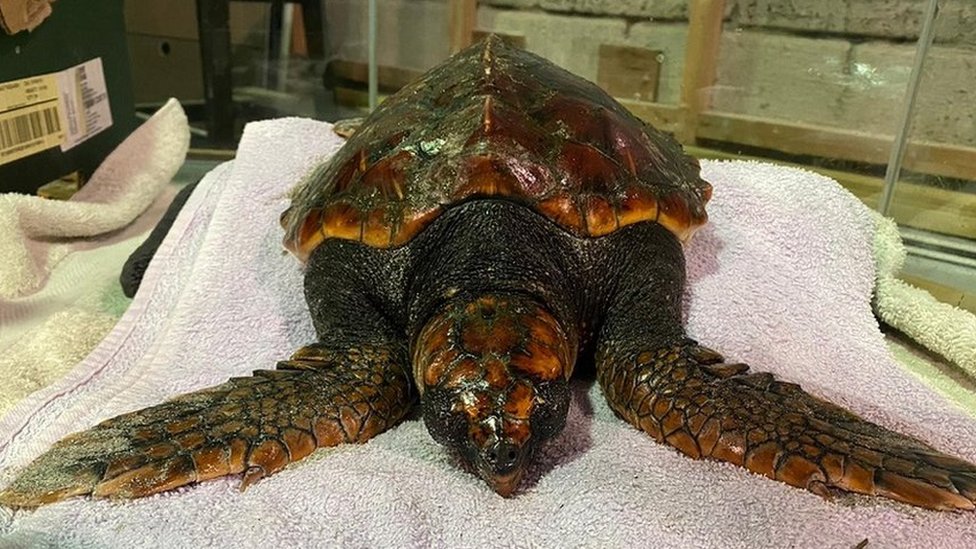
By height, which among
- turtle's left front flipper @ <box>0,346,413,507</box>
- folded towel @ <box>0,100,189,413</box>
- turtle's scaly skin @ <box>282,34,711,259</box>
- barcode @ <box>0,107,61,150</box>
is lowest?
folded towel @ <box>0,100,189,413</box>

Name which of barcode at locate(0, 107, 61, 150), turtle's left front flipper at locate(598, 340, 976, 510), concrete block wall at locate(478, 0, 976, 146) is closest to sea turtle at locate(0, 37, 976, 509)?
turtle's left front flipper at locate(598, 340, 976, 510)

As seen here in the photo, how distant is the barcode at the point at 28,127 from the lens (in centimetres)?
145

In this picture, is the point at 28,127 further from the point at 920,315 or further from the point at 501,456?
the point at 920,315

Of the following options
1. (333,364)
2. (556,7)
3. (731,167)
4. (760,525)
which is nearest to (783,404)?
(760,525)

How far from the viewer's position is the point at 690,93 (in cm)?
208

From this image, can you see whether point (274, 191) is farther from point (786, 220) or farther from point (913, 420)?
point (913, 420)

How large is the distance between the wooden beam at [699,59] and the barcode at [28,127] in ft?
4.99

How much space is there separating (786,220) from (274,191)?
912 millimetres

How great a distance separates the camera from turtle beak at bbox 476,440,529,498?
0.69m

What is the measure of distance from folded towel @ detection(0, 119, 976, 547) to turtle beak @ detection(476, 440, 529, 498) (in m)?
0.02

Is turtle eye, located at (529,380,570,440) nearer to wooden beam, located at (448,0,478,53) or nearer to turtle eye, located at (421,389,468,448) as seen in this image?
turtle eye, located at (421,389,468,448)

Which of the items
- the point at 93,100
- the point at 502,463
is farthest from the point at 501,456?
the point at 93,100

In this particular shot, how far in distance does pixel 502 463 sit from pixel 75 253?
1.22 metres

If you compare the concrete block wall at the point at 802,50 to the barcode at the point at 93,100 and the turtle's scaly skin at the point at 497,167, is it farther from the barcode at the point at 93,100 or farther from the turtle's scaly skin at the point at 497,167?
the barcode at the point at 93,100
